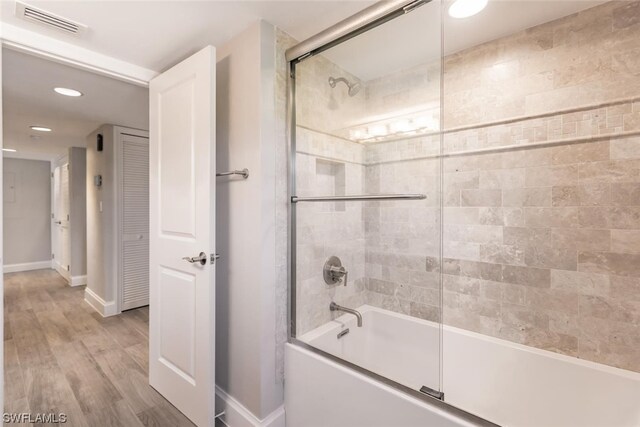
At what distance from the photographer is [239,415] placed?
5.53 ft

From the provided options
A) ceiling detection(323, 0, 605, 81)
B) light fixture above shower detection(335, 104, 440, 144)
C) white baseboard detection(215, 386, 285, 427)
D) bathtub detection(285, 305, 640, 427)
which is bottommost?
white baseboard detection(215, 386, 285, 427)

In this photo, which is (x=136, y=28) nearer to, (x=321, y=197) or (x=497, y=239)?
(x=321, y=197)

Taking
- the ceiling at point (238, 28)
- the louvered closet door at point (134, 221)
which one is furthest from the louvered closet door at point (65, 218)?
the ceiling at point (238, 28)

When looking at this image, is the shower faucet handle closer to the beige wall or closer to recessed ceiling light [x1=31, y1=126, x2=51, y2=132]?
the beige wall

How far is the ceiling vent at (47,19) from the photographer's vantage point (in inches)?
56.3

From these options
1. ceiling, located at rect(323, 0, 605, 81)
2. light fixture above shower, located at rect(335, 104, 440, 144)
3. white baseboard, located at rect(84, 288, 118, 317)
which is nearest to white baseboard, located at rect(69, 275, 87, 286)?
white baseboard, located at rect(84, 288, 118, 317)

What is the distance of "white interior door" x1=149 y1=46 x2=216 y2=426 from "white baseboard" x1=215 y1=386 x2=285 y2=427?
0.14 meters

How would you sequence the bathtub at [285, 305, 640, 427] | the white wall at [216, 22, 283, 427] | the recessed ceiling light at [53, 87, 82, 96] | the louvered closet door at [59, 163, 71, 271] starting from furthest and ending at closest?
1. the louvered closet door at [59, 163, 71, 271]
2. the recessed ceiling light at [53, 87, 82, 96]
3. the white wall at [216, 22, 283, 427]
4. the bathtub at [285, 305, 640, 427]

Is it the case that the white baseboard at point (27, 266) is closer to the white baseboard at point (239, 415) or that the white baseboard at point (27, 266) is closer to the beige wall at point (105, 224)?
the beige wall at point (105, 224)

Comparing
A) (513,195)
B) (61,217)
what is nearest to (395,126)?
(513,195)

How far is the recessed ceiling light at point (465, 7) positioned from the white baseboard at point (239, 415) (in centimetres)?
228

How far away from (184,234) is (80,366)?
5.20 ft

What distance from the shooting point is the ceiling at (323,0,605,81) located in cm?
147

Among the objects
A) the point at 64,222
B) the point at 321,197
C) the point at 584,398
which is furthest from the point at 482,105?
the point at 64,222
